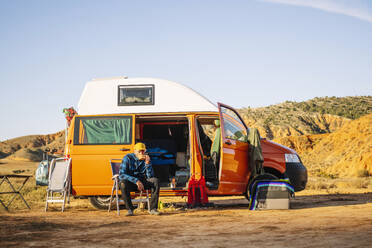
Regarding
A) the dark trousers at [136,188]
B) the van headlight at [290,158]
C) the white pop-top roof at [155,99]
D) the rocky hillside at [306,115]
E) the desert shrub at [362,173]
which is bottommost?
the desert shrub at [362,173]

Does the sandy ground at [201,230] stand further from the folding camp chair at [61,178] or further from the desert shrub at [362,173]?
the desert shrub at [362,173]

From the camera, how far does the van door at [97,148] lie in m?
9.36

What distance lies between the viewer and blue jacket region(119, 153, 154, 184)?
8.69 meters

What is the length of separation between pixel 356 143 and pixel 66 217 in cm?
2650

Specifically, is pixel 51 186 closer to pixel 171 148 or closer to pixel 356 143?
pixel 171 148

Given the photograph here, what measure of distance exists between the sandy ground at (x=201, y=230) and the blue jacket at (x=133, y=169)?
0.76 m

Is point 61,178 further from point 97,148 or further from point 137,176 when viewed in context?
point 137,176

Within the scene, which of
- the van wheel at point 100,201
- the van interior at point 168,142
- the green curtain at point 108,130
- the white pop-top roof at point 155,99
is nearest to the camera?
the green curtain at point 108,130

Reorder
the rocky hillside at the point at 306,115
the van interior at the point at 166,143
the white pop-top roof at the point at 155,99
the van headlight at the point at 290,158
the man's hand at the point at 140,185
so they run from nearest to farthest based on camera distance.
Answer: the man's hand at the point at 140,185
the white pop-top roof at the point at 155,99
the van headlight at the point at 290,158
the van interior at the point at 166,143
the rocky hillside at the point at 306,115

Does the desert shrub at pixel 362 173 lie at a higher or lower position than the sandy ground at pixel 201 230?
lower

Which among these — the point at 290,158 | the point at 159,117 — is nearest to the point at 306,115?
the point at 290,158

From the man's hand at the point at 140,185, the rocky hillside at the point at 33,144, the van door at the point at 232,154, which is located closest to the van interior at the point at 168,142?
the van door at the point at 232,154

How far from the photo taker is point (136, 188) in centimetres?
899

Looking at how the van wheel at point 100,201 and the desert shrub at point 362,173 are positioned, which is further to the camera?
the desert shrub at point 362,173
